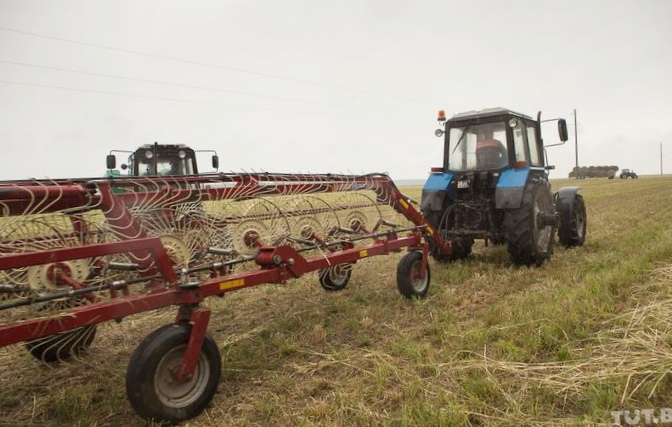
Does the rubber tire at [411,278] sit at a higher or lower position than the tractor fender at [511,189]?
lower

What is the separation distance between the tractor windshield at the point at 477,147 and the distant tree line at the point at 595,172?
66.7 metres

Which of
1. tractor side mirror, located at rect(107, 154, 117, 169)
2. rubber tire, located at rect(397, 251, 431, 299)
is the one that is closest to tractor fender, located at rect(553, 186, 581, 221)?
rubber tire, located at rect(397, 251, 431, 299)

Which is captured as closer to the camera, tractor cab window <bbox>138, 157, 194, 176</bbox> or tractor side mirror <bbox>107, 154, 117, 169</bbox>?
tractor side mirror <bbox>107, 154, 117, 169</bbox>

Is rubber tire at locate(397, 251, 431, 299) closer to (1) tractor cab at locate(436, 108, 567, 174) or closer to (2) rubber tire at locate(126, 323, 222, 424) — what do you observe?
(1) tractor cab at locate(436, 108, 567, 174)

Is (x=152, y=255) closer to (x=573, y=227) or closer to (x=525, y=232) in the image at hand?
(x=525, y=232)

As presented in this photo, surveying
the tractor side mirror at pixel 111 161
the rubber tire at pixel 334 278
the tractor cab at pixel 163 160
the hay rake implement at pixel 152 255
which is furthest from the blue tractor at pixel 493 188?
the tractor side mirror at pixel 111 161

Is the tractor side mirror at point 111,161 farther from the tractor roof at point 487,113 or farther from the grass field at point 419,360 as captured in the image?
the tractor roof at point 487,113

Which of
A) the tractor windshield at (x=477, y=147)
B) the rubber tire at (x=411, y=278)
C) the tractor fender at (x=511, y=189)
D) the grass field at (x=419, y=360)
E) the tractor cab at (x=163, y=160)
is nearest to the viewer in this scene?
the grass field at (x=419, y=360)

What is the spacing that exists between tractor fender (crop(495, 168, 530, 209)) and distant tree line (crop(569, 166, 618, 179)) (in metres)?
67.1

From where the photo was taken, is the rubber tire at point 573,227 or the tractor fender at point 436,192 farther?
the rubber tire at point 573,227

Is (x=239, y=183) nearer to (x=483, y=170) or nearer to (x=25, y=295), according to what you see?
(x=25, y=295)

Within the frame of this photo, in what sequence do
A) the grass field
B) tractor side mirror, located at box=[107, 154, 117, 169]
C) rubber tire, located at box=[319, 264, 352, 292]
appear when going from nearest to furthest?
1. the grass field
2. rubber tire, located at box=[319, 264, 352, 292]
3. tractor side mirror, located at box=[107, 154, 117, 169]

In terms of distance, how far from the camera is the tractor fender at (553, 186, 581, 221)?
709 centimetres

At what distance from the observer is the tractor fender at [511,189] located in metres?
5.55
